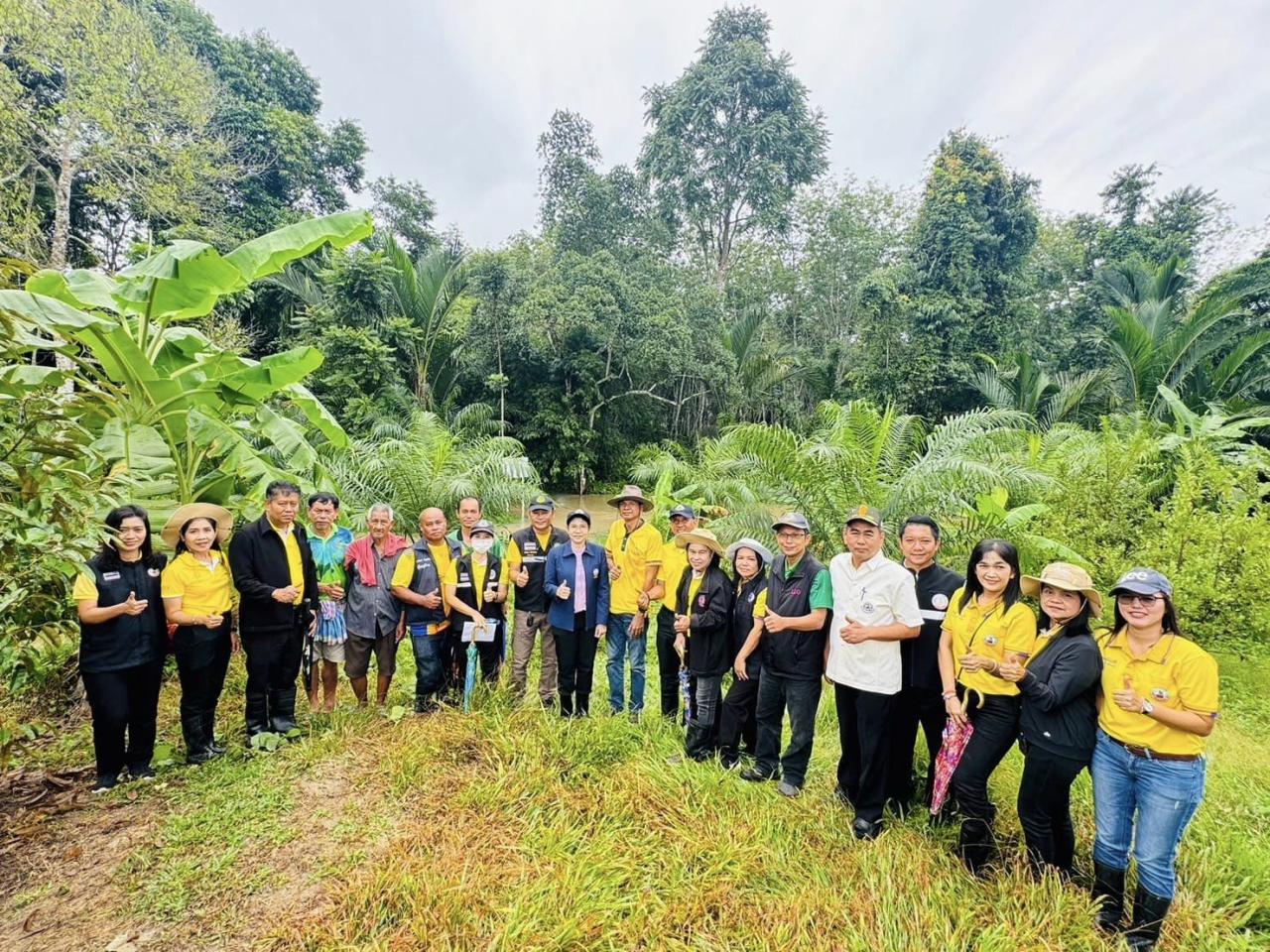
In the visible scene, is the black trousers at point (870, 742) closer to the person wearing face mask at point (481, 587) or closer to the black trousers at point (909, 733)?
the black trousers at point (909, 733)

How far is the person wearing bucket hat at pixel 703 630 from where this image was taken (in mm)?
3564

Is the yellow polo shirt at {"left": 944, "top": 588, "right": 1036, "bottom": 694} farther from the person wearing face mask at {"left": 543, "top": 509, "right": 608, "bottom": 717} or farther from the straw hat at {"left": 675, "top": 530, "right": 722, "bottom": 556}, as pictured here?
the person wearing face mask at {"left": 543, "top": 509, "right": 608, "bottom": 717}

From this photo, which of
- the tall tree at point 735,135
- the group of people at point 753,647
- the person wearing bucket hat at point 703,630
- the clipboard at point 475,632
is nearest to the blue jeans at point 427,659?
the group of people at point 753,647

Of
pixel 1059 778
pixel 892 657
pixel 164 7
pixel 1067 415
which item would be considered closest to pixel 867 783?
pixel 892 657

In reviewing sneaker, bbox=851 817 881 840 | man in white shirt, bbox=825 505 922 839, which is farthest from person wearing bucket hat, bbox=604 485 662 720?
sneaker, bbox=851 817 881 840

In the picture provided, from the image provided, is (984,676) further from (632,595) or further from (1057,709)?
(632,595)

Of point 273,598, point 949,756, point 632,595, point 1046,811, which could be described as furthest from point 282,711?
point 1046,811

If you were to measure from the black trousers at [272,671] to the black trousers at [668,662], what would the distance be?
2.32 m

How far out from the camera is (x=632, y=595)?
4.16 metres

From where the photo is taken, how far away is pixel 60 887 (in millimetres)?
2498

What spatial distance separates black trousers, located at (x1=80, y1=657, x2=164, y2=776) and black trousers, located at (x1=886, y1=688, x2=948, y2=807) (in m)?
3.92

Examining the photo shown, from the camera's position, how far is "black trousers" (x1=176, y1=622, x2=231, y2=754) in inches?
130

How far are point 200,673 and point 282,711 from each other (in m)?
0.58

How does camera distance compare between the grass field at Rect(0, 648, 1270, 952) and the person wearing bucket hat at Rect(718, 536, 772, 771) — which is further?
the person wearing bucket hat at Rect(718, 536, 772, 771)
